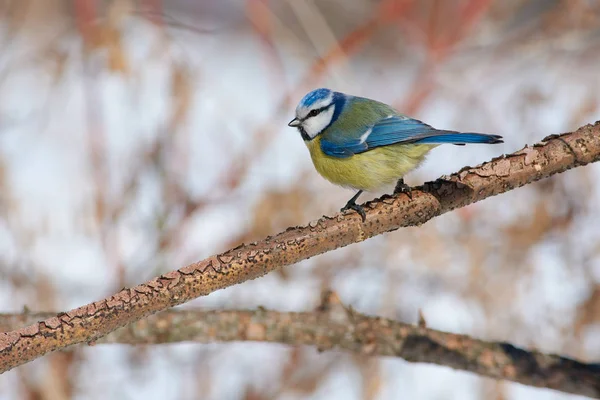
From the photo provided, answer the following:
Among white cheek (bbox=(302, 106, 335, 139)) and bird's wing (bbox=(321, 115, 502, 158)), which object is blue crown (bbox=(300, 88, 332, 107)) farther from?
bird's wing (bbox=(321, 115, 502, 158))

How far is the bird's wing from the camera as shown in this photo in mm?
2236

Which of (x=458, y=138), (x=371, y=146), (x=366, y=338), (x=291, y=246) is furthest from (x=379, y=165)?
(x=291, y=246)

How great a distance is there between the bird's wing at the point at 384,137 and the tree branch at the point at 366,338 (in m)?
0.58

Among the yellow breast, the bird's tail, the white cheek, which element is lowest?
the bird's tail

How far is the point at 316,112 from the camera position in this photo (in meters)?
2.63

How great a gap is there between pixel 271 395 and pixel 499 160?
1700 mm

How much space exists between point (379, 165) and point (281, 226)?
101cm

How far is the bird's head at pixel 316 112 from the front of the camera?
2611 millimetres

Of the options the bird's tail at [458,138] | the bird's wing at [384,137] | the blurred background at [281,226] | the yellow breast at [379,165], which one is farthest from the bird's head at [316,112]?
the blurred background at [281,226]

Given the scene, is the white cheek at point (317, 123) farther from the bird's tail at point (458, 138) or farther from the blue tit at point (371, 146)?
the bird's tail at point (458, 138)

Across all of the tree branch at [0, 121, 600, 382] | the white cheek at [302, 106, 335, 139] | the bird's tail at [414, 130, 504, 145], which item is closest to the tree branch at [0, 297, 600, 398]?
the tree branch at [0, 121, 600, 382]

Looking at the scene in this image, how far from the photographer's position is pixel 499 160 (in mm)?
1941

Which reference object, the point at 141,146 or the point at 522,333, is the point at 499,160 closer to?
the point at 522,333

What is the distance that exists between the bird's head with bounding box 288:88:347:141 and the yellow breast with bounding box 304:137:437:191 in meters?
0.26
